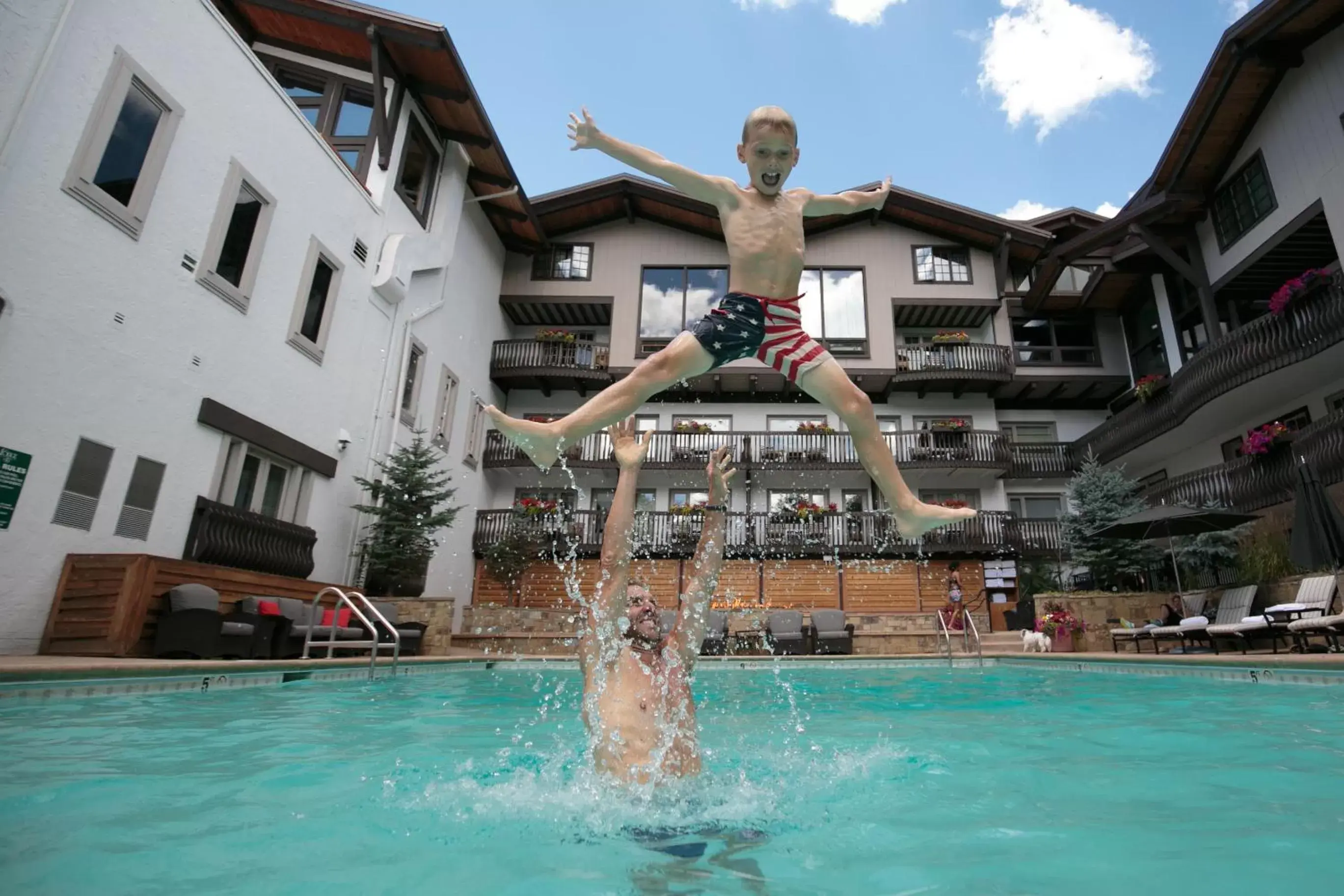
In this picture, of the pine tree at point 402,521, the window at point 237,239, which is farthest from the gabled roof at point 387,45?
the pine tree at point 402,521

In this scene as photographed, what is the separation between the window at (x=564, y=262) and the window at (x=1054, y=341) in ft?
43.0

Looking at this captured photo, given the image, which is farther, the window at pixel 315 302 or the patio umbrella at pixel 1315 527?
the window at pixel 315 302

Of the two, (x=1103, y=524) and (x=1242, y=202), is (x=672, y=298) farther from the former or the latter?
(x=1242, y=202)

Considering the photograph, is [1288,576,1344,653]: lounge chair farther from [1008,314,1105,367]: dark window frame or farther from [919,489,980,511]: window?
[1008,314,1105,367]: dark window frame

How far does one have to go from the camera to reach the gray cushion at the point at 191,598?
26.0 feet

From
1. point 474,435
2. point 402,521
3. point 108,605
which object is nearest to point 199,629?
point 108,605

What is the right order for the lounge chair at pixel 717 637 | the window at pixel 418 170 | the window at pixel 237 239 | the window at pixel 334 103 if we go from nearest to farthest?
the window at pixel 237 239 < the lounge chair at pixel 717 637 < the window at pixel 334 103 < the window at pixel 418 170

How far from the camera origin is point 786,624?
48.8 ft

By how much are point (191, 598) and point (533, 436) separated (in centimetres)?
715

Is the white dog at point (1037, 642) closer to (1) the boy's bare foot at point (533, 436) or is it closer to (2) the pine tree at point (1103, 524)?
(2) the pine tree at point (1103, 524)

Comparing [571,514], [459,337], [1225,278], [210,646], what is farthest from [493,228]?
[1225,278]

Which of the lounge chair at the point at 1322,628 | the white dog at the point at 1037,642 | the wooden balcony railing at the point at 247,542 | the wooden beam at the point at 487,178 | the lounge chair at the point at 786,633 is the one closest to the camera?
the lounge chair at the point at 1322,628

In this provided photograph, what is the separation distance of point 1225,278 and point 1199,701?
14076 mm

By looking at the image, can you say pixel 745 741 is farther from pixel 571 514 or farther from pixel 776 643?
pixel 571 514
